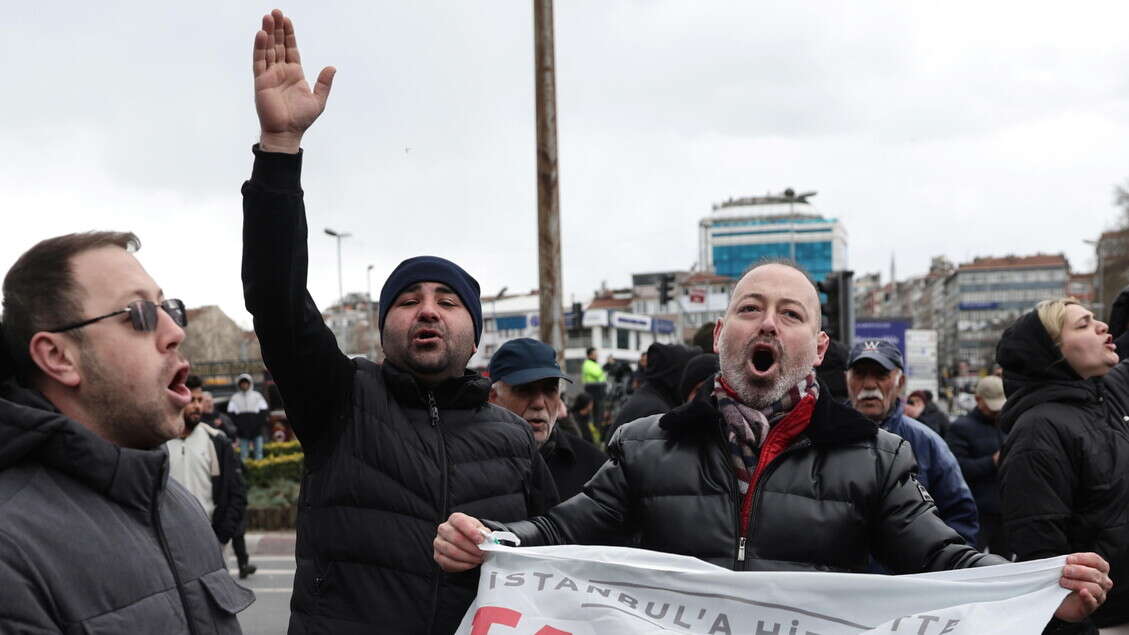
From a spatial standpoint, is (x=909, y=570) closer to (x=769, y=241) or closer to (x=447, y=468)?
(x=447, y=468)

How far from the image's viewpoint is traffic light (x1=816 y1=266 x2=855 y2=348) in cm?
1439

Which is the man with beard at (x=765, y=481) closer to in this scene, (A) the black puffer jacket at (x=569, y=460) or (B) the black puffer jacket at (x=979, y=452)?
(A) the black puffer jacket at (x=569, y=460)

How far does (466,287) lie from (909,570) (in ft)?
5.11

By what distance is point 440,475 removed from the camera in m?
3.15

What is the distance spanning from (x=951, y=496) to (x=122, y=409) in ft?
14.2

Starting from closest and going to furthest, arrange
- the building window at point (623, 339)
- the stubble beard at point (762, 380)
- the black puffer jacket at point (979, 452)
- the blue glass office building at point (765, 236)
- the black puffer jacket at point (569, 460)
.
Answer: the stubble beard at point (762, 380) → the black puffer jacket at point (569, 460) → the black puffer jacket at point (979, 452) → the building window at point (623, 339) → the blue glass office building at point (765, 236)

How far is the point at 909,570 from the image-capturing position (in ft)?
9.62

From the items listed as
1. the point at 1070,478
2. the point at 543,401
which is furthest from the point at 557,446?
the point at 1070,478

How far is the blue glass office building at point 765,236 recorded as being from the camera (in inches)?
6156

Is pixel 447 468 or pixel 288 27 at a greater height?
pixel 288 27

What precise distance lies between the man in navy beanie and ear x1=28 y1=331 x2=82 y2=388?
735 mm

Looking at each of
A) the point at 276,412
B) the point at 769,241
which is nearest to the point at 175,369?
the point at 276,412

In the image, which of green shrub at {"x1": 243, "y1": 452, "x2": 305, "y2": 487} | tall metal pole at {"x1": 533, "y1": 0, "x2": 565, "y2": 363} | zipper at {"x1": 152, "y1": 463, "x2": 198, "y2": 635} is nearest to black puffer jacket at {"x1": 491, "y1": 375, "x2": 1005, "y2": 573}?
zipper at {"x1": 152, "y1": 463, "x2": 198, "y2": 635}

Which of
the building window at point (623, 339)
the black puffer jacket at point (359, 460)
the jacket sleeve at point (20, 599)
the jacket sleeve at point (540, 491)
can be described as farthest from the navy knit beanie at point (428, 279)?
the building window at point (623, 339)
